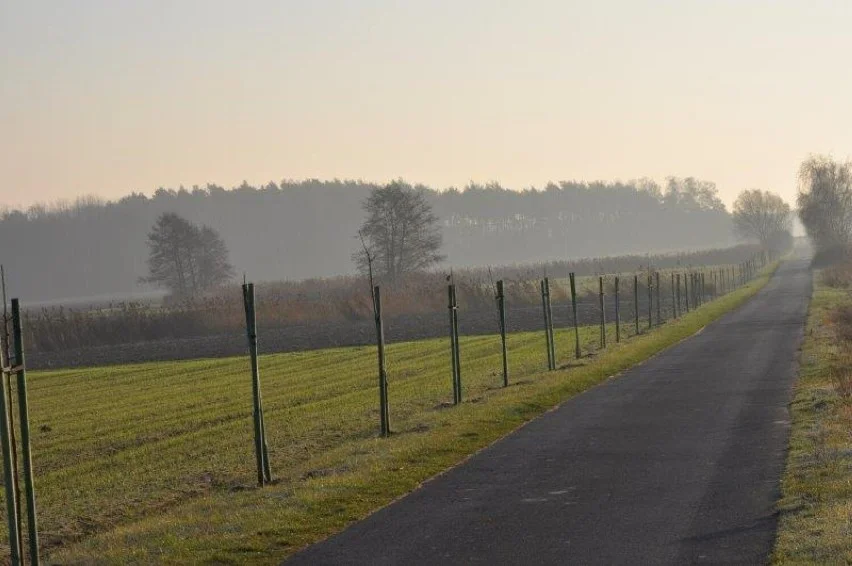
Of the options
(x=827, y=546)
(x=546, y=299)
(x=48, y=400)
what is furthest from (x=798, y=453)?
(x=48, y=400)

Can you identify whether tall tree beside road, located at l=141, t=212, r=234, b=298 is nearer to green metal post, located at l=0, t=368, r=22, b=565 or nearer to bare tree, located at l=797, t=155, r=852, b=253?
bare tree, located at l=797, t=155, r=852, b=253

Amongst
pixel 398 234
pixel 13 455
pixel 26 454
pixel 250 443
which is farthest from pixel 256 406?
pixel 398 234

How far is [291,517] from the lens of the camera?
1283 cm

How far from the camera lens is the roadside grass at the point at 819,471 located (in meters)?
10.1

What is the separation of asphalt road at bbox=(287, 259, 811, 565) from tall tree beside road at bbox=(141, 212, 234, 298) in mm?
92822

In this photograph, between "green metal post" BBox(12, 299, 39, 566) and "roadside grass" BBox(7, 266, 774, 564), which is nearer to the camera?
"green metal post" BBox(12, 299, 39, 566)

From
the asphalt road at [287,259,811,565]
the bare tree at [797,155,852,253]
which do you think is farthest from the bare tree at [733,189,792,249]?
the asphalt road at [287,259,811,565]

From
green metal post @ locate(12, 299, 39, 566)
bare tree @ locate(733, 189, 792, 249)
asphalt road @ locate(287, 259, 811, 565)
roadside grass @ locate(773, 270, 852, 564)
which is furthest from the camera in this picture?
bare tree @ locate(733, 189, 792, 249)

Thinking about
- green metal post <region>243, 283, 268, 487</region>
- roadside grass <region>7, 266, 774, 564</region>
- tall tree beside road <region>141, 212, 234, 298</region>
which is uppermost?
tall tree beside road <region>141, 212, 234, 298</region>

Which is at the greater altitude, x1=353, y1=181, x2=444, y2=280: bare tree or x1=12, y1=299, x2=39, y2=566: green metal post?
x1=353, y1=181, x2=444, y2=280: bare tree

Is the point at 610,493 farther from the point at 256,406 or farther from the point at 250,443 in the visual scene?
the point at 250,443

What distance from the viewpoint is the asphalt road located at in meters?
10.8

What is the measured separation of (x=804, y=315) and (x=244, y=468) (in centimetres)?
3616

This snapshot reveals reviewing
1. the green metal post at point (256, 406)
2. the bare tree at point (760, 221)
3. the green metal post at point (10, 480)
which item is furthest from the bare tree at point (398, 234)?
the bare tree at point (760, 221)
